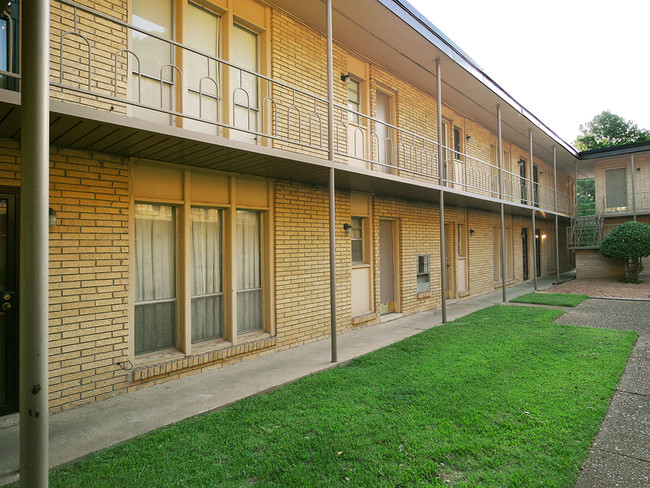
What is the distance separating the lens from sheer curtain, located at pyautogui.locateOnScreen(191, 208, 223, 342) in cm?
554

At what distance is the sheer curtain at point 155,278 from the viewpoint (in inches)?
195

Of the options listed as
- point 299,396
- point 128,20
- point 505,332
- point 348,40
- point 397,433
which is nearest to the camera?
point 397,433

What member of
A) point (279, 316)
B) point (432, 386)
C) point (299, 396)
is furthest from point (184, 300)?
point (432, 386)

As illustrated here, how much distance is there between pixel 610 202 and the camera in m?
19.0

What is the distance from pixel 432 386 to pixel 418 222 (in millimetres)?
6127

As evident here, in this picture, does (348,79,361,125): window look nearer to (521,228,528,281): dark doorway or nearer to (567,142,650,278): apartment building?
(521,228,528,281): dark doorway

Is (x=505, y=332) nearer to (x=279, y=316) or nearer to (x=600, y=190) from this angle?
(x=279, y=316)

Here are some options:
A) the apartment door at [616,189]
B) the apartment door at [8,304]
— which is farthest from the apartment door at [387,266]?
the apartment door at [616,189]

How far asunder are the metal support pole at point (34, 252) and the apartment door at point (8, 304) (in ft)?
9.49

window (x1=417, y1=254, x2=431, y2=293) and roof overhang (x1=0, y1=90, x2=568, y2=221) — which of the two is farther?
window (x1=417, y1=254, x2=431, y2=293)

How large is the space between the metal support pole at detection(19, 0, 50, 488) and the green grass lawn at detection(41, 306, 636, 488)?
1339 millimetres

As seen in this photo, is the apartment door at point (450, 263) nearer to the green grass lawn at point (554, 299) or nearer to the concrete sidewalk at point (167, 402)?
the green grass lawn at point (554, 299)

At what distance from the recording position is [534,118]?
12.6 m

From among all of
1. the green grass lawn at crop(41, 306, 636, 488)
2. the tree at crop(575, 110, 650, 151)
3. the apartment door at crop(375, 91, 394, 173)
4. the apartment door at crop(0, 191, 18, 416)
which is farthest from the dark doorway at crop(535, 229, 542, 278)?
the tree at crop(575, 110, 650, 151)
